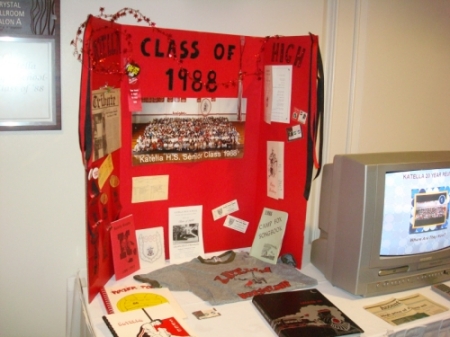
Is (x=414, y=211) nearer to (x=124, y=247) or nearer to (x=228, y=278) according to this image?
(x=228, y=278)

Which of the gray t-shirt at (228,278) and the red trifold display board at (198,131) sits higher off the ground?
the red trifold display board at (198,131)

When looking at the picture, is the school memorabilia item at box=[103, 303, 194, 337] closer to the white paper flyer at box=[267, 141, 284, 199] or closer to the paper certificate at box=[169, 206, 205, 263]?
the paper certificate at box=[169, 206, 205, 263]

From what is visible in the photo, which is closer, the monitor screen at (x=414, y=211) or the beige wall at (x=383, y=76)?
the monitor screen at (x=414, y=211)

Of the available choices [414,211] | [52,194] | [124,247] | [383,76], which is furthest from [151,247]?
[383,76]

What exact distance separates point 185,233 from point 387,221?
0.76 metres

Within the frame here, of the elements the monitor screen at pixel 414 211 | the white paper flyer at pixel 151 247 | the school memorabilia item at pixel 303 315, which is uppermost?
the monitor screen at pixel 414 211

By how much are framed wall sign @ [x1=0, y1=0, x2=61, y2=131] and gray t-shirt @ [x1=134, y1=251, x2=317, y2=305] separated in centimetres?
67

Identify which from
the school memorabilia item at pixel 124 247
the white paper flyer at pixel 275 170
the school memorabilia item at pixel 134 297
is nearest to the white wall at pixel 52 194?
the school memorabilia item at pixel 124 247

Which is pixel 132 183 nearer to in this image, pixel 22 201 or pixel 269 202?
pixel 22 201

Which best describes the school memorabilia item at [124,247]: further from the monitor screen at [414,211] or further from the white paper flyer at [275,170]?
the monitor screen at [414,211]

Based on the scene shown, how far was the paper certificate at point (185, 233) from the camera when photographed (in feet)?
6.09

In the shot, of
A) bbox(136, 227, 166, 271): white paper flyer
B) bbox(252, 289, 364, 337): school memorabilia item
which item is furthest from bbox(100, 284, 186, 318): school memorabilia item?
bbox(252, 289, 364, 337): school memorabilia item

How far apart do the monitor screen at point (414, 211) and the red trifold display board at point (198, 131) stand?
0.31 metres

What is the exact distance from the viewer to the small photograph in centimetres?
186
